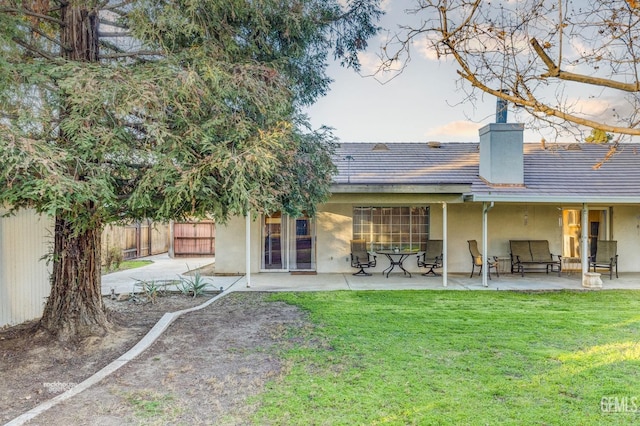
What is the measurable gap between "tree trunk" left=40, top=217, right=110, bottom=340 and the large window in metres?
7.69

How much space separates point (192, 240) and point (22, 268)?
11.4 metres

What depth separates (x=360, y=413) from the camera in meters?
3.36

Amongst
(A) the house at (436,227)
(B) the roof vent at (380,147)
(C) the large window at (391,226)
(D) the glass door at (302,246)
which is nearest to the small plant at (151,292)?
(A) the house at (436,227)

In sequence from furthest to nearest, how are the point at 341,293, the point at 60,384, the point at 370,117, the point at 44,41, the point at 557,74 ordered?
the point at 370,117
the point at 341,293
the point at 44,41
the point at 60,384
the point at 557,74

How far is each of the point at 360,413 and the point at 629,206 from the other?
12.3 metres

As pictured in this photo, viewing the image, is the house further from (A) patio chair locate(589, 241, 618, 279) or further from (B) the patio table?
(A) patio chair locate(589, 241, 618, 279)

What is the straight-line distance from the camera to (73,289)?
542 cm

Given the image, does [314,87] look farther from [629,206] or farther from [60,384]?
[629,206]

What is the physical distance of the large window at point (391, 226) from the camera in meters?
11.9

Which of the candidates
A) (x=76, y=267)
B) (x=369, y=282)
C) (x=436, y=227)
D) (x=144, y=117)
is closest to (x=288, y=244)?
(x=369, y=282)

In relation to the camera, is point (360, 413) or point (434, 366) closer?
point (360, 413)

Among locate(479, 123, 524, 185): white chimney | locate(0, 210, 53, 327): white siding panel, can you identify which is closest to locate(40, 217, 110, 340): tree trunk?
locate(0, 210, 53, 327): white siding panel

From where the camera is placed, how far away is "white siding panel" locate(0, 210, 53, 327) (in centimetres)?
596

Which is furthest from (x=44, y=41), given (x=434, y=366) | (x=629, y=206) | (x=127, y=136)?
(x=629, y=206)
